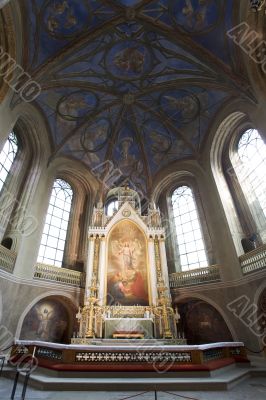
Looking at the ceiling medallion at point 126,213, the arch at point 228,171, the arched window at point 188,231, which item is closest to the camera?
the arch at point 228,171

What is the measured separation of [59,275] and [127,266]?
376 cm

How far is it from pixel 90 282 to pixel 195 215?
25.5ft

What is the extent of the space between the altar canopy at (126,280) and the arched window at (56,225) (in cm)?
226

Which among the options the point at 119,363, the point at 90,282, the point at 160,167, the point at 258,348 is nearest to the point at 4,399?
the point at 119,363

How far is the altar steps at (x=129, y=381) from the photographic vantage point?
17.9 ft

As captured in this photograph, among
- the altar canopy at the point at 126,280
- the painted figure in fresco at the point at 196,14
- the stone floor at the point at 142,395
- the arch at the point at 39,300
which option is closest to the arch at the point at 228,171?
the altar canopy at the point at 126,280

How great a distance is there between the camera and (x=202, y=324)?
1225cm

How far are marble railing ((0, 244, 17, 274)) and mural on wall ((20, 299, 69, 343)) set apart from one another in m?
2.42

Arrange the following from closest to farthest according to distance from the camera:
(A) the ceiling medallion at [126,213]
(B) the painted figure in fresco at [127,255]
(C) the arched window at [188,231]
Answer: (B) the painted figure in fresco at [127,255]
(C) the arched window at [188,231]
(A) the ceiling medallion at [126,213]

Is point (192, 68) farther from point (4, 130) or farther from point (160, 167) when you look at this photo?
point (4, 130)

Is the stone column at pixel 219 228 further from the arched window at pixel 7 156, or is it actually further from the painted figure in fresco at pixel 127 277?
the arched window at pixel 7 156

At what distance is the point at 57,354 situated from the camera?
7.03 meters

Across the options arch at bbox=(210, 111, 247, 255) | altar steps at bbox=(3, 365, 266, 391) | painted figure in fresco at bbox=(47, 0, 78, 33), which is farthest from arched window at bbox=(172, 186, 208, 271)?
painted figure in fresco at bbox=(47, 0, 78, 33)

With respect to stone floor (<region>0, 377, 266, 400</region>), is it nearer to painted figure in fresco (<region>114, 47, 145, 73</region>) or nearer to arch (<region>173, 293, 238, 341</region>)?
arch (<region>173, 293, 238, 341</region>)
